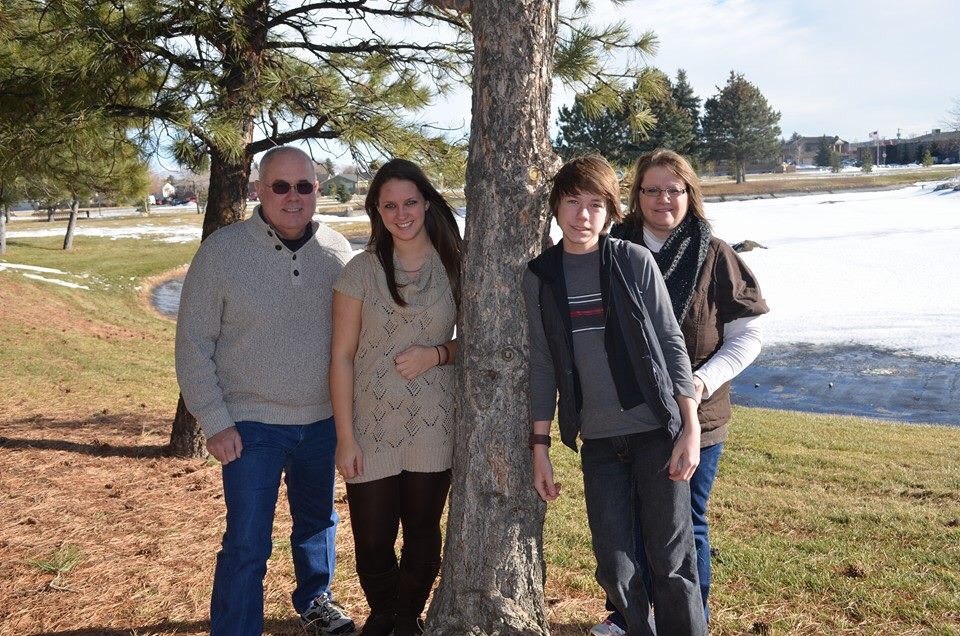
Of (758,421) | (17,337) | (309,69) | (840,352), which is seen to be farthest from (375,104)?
(840,352)

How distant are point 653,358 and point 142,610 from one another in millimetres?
2553

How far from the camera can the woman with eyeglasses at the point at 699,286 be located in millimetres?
2797

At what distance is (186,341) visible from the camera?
289 cm

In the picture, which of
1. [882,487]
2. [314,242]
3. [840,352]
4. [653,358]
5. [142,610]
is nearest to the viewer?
[653,358]

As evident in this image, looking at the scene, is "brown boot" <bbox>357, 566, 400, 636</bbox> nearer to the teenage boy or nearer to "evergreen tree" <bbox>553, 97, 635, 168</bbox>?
the teenage boy

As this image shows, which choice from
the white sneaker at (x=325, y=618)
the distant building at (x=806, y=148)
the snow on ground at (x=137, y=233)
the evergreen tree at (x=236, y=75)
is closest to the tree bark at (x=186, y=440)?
the evergreen tree at (x=236, y=75)

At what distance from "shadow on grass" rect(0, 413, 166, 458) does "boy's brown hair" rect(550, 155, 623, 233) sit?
15.7 ft

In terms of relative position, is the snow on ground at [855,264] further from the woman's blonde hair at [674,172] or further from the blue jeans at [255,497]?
the blue jeans at [255,497]

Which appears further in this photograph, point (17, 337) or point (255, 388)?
point (17, 337)

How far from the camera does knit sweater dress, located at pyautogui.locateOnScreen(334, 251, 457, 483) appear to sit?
113 inches

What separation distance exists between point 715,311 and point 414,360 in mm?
1081

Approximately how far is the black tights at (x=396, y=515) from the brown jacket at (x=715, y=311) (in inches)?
38.3

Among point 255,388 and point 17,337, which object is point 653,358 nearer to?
point 255,388

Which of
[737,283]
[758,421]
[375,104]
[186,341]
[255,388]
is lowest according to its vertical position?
[758,421]
